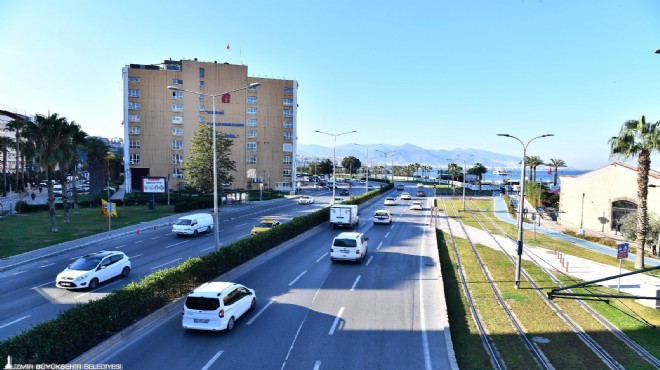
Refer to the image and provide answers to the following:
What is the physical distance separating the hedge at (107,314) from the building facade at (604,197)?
40316mm

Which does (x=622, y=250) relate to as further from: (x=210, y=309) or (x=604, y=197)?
A: (x=604, y=197)

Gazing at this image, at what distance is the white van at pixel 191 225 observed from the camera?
36.3 metres

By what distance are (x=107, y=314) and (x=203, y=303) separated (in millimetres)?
2972

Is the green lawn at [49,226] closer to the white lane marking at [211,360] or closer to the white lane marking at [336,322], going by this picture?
the white lane marking at [211,360]

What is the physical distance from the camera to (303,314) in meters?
17.0

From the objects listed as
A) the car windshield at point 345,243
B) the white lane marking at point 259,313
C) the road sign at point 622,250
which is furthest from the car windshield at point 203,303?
the road sign at point 622,250

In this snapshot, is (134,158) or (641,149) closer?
(641,149)

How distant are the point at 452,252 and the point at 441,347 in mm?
19596

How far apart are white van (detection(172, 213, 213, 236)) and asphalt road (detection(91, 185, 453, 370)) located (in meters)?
13.6

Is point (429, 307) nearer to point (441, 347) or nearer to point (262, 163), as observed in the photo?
point (441, 347)

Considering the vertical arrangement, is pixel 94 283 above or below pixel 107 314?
below

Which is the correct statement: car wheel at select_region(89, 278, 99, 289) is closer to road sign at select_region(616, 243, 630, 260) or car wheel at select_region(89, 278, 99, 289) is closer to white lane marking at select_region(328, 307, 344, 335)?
white lane marking at select_region(328, 307, 344, 335)

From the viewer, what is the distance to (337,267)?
83.2 feet

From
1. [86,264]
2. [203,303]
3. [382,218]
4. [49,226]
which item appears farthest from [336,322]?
[49,226]
